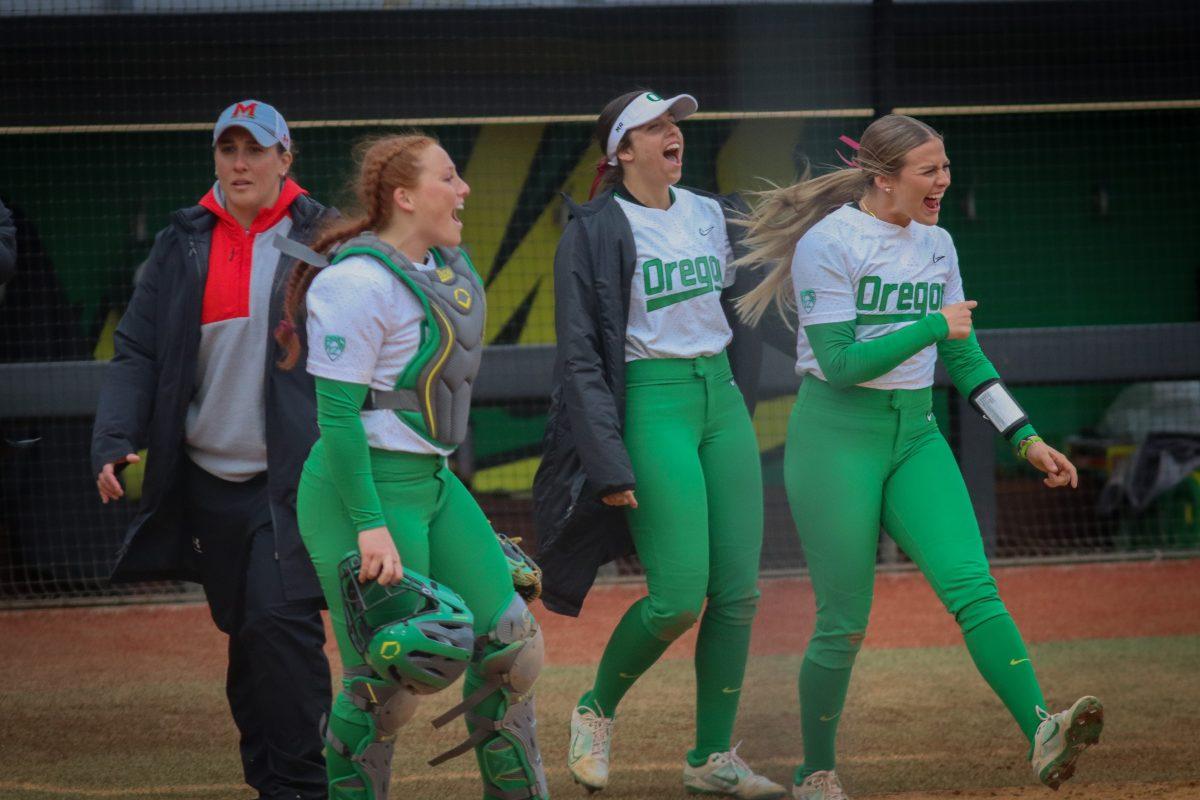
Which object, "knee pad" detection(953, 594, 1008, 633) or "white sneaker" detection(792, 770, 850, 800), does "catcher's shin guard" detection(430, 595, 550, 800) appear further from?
"knee pad" detection(953, 594, 1008, 633)

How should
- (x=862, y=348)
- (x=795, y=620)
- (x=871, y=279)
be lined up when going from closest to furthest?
(x=862, y=348)
(x=871, y=279)
(x=795, y=620)

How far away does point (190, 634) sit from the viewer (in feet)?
22.6

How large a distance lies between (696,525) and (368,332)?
3.87ft

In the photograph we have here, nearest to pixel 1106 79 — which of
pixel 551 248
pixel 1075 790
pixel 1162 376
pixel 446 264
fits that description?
pixel 1162 376

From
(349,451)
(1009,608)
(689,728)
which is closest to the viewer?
(349,451)

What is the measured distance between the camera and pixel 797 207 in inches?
155

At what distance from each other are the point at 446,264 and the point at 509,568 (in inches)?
27.5

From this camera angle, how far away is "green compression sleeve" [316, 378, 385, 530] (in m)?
2.96

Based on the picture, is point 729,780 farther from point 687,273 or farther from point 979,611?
point 687,273

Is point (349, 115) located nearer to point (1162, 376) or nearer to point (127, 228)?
point (127, 228)

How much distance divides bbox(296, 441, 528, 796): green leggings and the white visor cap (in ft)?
4.01

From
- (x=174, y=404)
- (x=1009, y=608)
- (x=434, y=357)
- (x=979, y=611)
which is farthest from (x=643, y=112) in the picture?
(x=1009, y=608)

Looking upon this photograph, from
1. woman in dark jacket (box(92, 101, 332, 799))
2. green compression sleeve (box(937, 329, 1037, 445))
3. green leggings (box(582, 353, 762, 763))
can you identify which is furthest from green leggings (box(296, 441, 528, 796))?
green compression sleeve (box(937, 329, 1037, 445))

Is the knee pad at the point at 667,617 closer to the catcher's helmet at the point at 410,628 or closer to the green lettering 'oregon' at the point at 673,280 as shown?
the green lettering 'oregon' at the point at 673,280
